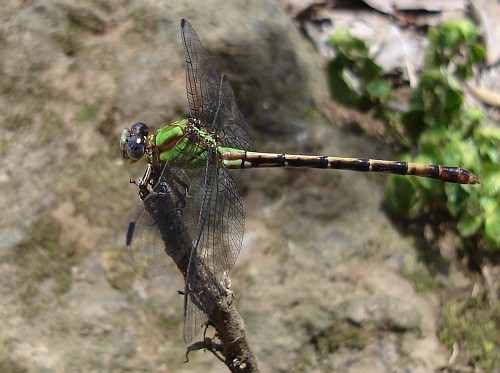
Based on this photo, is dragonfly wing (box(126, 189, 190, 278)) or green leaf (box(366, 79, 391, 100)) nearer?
dragonfly wing (box(126, 189, 190, 278))

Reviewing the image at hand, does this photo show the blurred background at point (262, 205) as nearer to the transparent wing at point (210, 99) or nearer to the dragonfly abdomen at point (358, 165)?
the dragonfly abdomen at point (358, 165)

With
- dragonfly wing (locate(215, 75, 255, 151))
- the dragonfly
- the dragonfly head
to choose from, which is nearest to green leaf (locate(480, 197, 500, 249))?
the dragonfly

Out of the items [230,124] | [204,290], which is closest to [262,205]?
[230,124]

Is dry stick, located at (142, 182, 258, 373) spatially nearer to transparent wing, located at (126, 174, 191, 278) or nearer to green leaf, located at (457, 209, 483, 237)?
transparent wing, located at (126, 174, 191, 278)

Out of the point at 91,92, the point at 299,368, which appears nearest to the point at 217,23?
the point at 91,92

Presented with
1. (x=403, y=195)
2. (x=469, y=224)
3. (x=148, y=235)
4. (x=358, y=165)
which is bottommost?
(x=469, y=224)

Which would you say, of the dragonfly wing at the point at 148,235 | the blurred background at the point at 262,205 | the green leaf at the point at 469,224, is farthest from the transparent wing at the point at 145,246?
the green leaf at the point at 469,224

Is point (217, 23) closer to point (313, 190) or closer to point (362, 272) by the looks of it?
point (313, 190)

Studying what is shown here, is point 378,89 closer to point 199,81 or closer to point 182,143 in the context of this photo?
point 199,81
